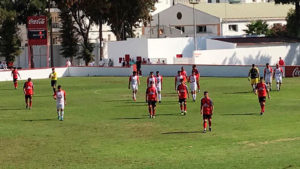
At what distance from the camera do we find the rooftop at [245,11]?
127 m

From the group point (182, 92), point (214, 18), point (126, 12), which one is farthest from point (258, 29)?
point (182, 92)

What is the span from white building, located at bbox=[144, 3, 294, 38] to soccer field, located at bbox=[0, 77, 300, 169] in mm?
73625

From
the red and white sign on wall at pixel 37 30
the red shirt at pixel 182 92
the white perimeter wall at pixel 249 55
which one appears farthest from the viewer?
the white perimeter wall at pixel 249 55

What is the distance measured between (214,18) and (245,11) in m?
7.97

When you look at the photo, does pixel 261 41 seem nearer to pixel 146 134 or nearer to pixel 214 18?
pixel 214 18

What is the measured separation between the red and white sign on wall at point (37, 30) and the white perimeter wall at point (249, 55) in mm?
16535

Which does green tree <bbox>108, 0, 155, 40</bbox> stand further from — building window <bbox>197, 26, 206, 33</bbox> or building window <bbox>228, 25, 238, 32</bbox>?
building window <bbox>228, 25, 238, 32</bbox>

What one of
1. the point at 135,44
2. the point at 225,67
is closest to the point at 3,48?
the point at 135,44

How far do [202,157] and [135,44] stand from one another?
63088 mm

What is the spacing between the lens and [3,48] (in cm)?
9775

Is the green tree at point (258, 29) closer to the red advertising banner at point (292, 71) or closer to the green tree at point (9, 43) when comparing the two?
the green tree at point (9, 43)

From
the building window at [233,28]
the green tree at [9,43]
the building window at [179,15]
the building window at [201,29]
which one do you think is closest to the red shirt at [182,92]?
the green tree at [9,43]

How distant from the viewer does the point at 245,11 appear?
424ft

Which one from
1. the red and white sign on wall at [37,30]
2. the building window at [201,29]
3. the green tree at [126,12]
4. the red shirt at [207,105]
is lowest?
the red shirt at [207,105]
